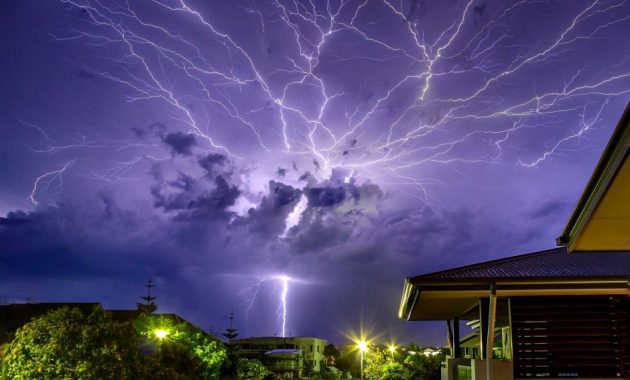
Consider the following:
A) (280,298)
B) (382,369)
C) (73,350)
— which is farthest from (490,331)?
(280,298)

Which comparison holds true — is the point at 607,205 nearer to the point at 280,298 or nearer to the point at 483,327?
the point at 483,327

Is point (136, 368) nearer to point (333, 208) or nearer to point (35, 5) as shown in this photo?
point (35, 5)

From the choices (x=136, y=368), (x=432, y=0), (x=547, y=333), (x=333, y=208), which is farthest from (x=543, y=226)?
(x=136, y=368)

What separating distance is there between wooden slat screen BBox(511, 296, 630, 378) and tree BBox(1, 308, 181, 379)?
19.8 ft

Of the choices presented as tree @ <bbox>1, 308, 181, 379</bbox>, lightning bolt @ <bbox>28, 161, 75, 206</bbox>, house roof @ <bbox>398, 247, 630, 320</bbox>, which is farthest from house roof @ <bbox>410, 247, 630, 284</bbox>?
lightning bolt @ <bbox>28, 161, 75, 206</bbox>

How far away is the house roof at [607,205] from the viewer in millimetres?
4023

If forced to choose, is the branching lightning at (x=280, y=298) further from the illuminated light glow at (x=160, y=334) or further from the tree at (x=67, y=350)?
the tree at (x=67, y=350)

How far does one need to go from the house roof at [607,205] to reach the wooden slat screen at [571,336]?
445cm

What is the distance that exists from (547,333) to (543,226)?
1065 inches

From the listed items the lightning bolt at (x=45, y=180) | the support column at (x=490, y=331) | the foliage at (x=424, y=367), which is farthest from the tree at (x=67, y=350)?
the lightning bolt at (x=45, y=180)

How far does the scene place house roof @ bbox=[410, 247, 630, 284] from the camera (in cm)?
904

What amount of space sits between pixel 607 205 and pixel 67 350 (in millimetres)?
6105

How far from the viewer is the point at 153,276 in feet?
167

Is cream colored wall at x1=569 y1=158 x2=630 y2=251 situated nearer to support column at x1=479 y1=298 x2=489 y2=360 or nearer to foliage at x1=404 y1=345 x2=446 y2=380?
support column at x1=479 y1=298 x2=489 y2=360
